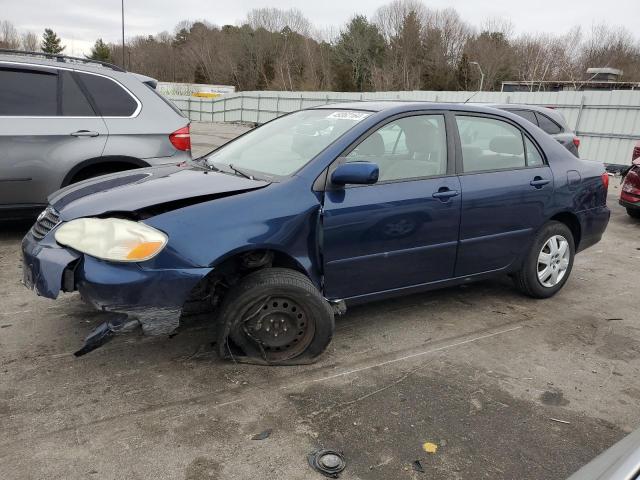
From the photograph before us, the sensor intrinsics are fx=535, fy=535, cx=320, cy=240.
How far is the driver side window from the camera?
357 cm

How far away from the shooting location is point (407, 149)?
3777 millimetres

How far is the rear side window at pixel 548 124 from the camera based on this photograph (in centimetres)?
887

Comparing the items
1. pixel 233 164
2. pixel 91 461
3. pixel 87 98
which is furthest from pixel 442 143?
pixel 87 98

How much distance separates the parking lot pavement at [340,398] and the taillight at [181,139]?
2155 millimetres

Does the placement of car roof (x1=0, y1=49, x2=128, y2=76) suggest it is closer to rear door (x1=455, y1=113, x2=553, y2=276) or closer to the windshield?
the windshield

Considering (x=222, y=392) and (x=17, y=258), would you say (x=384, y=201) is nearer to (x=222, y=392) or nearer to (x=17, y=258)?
(x=222, y=392)

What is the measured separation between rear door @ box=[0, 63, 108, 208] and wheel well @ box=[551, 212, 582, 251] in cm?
433

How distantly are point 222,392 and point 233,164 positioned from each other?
63.3 inches

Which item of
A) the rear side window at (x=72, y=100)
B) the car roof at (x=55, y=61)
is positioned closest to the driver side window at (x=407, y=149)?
the rear side window at (x=72, y=100)

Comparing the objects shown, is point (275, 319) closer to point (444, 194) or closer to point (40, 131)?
point (444, 194)

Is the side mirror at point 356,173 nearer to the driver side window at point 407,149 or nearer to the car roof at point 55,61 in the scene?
the driver side window at point 407,149

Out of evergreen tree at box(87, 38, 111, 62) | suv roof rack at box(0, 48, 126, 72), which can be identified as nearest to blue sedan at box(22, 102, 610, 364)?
suv roof rack at box(0, 48, 126, 72)

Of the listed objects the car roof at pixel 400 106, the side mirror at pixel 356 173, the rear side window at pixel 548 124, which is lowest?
the side mirror at pixel 356 173

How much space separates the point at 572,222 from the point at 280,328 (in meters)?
2.98
